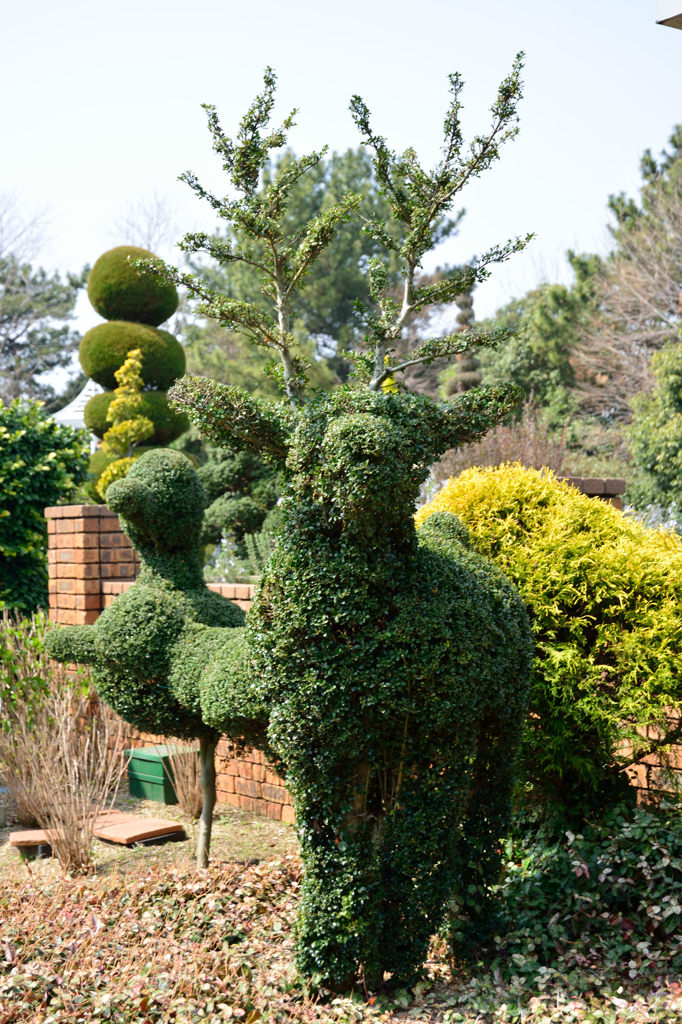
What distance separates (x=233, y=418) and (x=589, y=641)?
2248mm

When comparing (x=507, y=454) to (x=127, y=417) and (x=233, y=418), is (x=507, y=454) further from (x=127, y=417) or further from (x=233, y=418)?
(x=233, y=418)

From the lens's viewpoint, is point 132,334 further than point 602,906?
Yes

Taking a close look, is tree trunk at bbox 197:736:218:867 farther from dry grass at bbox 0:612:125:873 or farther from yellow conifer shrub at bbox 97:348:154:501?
yellow conifer shrub at bbox 97:348:154:501

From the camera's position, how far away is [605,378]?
23188mm

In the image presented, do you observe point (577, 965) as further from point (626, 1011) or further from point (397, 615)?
point (397, 615)

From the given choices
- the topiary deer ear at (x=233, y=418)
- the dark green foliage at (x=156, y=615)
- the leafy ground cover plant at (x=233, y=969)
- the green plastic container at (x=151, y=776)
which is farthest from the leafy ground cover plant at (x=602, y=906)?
the green plastic container at (x=151, y=776)

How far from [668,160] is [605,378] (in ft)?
20.1

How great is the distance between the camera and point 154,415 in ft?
40.8

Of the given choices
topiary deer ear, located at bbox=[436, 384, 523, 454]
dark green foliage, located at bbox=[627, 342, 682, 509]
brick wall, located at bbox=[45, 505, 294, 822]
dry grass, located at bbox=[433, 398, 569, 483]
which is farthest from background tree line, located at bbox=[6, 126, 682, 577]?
topiary deer ear, located at bbox=[436, 384, 523, 454]

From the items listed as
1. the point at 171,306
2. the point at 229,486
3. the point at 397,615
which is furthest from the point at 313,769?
the point at 171,306

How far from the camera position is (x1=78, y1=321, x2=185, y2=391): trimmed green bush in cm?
1247

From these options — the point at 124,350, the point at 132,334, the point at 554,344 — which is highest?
the point at 554,344

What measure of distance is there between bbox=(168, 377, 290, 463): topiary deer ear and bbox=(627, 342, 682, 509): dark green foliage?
12062mm

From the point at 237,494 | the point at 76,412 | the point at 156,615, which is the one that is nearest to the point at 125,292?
the point at 237,494
